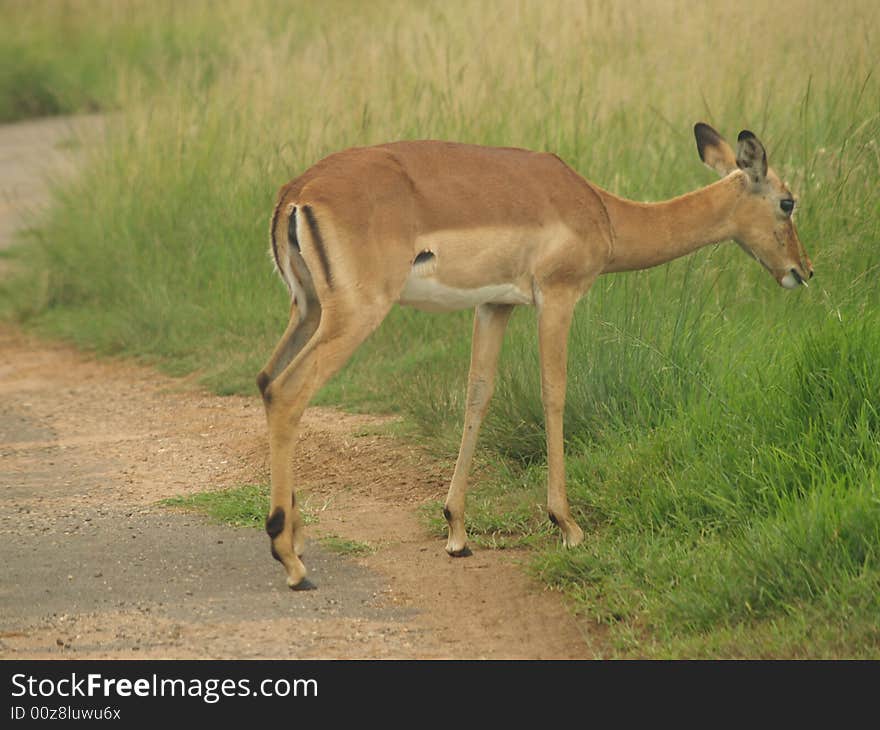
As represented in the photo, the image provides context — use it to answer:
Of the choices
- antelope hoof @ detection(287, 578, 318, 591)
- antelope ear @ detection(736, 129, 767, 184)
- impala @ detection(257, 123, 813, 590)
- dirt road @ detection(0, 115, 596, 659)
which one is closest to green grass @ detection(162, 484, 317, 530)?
dirt road @ detection(0, 115, 596, 659)

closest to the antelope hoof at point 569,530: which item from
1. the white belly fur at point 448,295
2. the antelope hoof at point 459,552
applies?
the antelope hoof at point 459,552

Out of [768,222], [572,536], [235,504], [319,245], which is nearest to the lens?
[319,245]

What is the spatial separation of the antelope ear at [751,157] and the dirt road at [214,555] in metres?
1.81

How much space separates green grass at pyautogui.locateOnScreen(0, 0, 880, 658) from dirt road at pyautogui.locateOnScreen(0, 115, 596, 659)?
25cm

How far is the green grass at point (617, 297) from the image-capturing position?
4898 millimetres

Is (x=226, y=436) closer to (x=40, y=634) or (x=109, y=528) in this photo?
(x=109, y=528)

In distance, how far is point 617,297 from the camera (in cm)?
696

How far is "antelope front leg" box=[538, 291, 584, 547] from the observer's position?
554 cm

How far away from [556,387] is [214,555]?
1475mm

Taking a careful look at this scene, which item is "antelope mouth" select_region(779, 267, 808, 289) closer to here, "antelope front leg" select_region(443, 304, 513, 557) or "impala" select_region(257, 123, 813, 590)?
"impala" select_region(257, 123, 813, 590)

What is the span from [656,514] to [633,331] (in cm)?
135

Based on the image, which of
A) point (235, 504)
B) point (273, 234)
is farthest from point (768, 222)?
point (235, 504)

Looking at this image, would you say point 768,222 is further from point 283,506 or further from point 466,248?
point 283,506

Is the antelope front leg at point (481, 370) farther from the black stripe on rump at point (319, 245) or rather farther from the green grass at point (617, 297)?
the black stripe on rump at point (319, 245)
